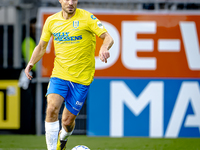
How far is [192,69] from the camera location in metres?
7.46

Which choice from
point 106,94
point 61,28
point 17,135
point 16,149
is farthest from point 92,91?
point 61,28

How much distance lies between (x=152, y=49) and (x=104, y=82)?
3.77 feet

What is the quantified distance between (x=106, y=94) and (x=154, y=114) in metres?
1.02

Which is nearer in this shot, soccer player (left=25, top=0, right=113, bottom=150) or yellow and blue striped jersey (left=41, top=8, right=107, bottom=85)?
soccer player (left=25, top=0, right=113, bottom=150)

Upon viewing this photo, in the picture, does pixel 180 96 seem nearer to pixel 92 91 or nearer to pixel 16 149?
pixel 92 91

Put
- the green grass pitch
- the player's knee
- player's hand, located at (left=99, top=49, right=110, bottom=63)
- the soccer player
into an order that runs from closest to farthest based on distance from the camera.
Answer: player's hand, located at (left=99, top=49, right=110, bottom=63) → the soccer player → the player's knee → the green grass pitch

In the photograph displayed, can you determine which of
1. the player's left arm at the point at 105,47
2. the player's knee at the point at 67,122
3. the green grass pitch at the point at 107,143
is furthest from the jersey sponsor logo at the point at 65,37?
the green grass pitch at the point at 107,143

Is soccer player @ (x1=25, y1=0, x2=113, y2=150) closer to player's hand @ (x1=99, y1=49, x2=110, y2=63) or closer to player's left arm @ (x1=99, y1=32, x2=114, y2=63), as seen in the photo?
player's left arm @ (x1=99, y1=32, x2=114, y2=63)

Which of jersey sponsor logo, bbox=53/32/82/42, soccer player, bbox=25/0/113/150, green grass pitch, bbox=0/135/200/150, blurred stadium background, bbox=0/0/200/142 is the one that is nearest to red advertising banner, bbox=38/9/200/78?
blurred stadium background, bbox=0/0/200/142

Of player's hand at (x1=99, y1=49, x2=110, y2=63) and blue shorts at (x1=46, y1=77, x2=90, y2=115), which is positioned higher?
player's hand at (x1=99, y1=49, x2=110, y2=63)

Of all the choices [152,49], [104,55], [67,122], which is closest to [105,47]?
[104,55]

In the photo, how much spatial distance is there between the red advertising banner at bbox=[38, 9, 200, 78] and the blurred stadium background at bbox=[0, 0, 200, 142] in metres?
0.02

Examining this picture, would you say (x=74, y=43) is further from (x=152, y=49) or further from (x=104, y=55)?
(x=152, y=49)

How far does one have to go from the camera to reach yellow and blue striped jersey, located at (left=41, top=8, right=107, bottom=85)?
4359 millimetres
